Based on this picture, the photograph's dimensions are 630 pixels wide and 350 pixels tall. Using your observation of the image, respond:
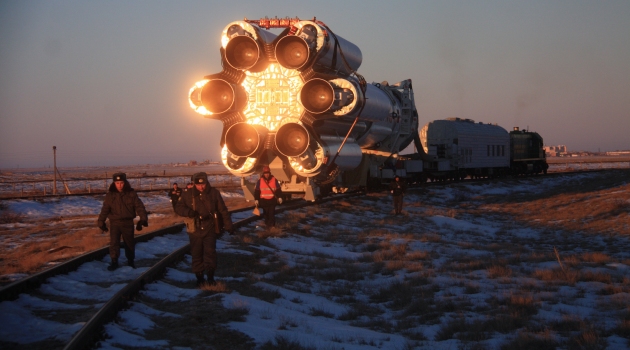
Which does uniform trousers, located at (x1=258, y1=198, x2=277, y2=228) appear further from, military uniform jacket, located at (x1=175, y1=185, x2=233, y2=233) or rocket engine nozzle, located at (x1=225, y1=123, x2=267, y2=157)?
military uniform jacket, located at (x1=175, y1=185, x2=233, y2=233)

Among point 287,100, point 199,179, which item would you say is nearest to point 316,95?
point 287,100

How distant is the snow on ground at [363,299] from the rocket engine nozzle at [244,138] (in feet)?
10.00

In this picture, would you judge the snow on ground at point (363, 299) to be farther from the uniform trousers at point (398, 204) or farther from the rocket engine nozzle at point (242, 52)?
the uniform trousers at point (398, 204)

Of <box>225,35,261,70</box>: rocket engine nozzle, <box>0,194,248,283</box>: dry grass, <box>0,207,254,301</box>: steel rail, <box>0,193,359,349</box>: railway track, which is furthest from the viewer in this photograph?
<box>225,35,261,70</box>: rocket engine nozzle

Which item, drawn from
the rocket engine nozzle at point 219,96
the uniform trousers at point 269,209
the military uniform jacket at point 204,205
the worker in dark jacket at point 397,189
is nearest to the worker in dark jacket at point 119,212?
the military uniform jacket at point 204,205

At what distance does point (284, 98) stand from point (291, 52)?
1406 mm

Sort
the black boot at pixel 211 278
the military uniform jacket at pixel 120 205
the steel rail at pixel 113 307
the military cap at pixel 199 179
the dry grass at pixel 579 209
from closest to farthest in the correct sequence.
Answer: the steel rail at pixel 113 307
the military cap at pixel 199 179
the black boot at pixel 211 278
the military uniform jacket at pixel 120 205
the dry grass at pixel 579 209

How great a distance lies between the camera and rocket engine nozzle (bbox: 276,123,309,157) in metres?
19.7

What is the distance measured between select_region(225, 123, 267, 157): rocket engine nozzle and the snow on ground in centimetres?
305

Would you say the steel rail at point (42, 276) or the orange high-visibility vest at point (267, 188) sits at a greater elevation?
the orange high-visibility vest at point (267, 188)

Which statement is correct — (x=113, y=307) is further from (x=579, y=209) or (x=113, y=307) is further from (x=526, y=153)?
(x=526, y=153)

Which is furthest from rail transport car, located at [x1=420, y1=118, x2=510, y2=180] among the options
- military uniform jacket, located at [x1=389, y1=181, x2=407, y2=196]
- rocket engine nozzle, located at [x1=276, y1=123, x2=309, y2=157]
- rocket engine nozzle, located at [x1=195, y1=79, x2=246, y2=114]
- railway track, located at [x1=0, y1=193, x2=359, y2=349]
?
railway track, located at [x1=0, y1=193, x2=359, y2=349]

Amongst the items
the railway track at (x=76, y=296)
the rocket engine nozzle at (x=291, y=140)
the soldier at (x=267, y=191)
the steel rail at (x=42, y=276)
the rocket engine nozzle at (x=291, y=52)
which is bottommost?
the railway track at (x=76, y=296)

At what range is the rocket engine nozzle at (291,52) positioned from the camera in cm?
1931
